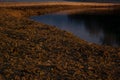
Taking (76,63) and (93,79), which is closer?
(93,79)

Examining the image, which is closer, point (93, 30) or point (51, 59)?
point (51, 59)

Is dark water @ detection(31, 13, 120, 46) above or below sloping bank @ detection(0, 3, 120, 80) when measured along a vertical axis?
below

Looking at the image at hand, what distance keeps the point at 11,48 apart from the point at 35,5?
5730 cm

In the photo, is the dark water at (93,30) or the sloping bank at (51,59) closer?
the sloping bank at (51,59)

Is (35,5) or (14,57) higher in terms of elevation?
(14,57)

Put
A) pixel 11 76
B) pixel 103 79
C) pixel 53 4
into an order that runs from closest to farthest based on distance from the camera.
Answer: pixel 11 76 → pixel 103 79 → pixel 53 4

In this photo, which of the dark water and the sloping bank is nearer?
the sloping bank

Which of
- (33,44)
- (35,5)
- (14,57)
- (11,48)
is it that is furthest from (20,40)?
(35,5)

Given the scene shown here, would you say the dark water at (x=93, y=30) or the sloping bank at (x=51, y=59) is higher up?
the sloping bank at (x=51, y=59)

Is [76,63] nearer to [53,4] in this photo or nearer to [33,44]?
[33,44]

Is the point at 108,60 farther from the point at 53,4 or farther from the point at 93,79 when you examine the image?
the point at 53,4

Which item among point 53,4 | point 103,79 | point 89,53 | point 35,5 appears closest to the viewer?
point 103,79

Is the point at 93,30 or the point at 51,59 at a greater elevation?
the point at 51,59

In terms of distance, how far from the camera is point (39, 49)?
21484mm
